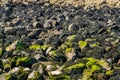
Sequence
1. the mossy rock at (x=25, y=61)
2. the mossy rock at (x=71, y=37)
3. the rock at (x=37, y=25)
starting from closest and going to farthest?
the mossy rock at (x=25, y=61), the mossy rock at (x=71, y=37), the rock at (x=37, y=25)

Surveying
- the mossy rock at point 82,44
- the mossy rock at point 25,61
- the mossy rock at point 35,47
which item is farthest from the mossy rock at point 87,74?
the mossy rock at point 35,47

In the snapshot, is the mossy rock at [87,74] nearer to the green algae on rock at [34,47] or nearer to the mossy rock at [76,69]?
the mossy rock at [76,69]

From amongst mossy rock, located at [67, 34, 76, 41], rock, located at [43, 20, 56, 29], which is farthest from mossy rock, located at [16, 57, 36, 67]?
rock, located at [43, 20, 56, 29]

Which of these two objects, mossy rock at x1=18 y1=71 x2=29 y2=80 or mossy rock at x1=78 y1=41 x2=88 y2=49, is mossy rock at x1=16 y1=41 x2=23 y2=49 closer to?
mossy rock at x1=78 y1=41 x2=88 y2=49

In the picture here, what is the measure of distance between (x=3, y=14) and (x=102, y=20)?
5.05 metres

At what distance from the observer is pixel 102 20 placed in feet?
56.7

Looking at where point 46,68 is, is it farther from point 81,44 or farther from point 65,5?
point 65,5

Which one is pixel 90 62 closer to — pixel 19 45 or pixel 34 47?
pixel 34 47

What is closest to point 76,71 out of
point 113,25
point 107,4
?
point 113,25

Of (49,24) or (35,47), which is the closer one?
(35,47)

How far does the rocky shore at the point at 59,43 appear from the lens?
11539 mm

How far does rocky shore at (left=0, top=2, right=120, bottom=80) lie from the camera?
1154cm

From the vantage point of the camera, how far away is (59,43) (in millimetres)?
14312

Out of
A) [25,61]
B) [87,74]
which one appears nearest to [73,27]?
[25,61]
